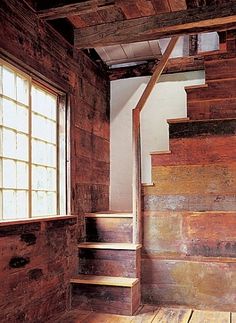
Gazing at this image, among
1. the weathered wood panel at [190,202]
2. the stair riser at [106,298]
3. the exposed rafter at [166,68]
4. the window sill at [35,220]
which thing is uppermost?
the exposed rafter at [166,68]

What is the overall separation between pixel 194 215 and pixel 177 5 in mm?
1703

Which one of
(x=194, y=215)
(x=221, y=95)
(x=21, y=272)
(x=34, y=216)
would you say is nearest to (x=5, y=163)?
(x=34, y=216)

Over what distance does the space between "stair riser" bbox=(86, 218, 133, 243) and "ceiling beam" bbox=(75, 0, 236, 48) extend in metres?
1.56

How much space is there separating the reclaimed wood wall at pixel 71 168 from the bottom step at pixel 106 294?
0.12m

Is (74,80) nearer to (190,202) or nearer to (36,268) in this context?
(190,202)

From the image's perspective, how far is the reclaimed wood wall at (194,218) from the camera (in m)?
3.09

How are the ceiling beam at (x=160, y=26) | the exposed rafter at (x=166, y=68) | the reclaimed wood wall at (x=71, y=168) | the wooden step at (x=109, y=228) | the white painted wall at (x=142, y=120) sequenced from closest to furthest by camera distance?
the reclaimed wood wall at (x=71, y=168)
the ceiling beam at (x=160, y=26)
the wooden step at (x=109, y=228)
the exposed rafter at (x=166, y=68)
the white painted wall at (x=142, y=120)

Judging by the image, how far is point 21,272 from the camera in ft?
7.95

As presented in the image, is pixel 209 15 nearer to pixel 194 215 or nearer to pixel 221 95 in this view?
pixel 221 95

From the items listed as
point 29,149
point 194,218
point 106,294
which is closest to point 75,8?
point 29,149

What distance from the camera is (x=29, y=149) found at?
2.67m

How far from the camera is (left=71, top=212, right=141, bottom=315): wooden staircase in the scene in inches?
116

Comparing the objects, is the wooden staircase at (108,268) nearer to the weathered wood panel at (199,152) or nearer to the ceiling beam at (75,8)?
the weathered wood panel at (199,152)

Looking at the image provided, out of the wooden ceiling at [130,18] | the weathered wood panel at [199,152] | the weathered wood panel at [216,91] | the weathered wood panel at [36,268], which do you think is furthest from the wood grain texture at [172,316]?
the wooden ceiling at [130,18]
